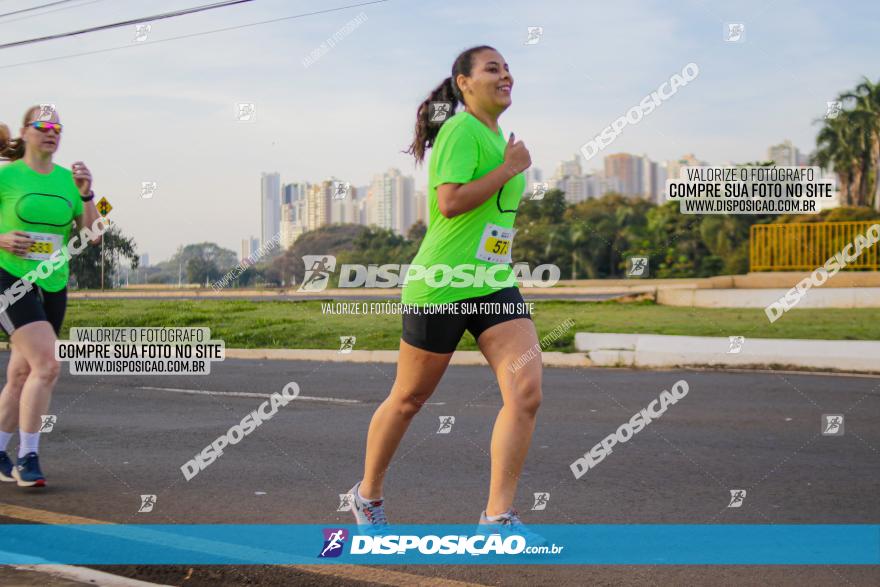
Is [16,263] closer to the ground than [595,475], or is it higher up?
higher up

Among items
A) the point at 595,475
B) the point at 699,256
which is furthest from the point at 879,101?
the point at 595,475

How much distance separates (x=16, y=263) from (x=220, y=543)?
223 cm

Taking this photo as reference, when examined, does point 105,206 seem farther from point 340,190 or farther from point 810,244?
point 810,244

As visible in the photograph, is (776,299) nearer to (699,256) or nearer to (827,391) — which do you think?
(827,391)

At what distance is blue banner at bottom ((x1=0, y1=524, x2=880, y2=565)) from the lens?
13.0 feet

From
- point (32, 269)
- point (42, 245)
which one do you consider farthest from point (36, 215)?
point (32, 269)

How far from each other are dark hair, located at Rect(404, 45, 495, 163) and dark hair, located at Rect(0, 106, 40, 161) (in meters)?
2.56

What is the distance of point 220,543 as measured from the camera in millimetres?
4180

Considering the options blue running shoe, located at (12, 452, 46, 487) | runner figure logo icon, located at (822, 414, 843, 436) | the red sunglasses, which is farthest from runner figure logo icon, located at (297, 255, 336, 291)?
blue running shoe, located at (12, 452, 46, 487)

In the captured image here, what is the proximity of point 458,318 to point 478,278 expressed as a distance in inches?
6.8

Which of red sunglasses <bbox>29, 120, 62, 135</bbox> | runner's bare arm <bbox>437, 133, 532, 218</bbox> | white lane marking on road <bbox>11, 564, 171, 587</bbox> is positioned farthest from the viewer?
red sunglasses <bbox>29, 120, 62, 135</bbox>

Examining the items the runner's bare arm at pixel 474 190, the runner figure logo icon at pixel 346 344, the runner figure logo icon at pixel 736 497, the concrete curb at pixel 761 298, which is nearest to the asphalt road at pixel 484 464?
the runner figure logo icon at pixel 736 497

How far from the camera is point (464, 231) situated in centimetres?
394

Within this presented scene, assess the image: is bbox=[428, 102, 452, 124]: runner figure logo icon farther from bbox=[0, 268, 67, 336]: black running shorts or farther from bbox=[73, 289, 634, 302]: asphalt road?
bbox=[73, 289, 634, 302]: asphalt road
